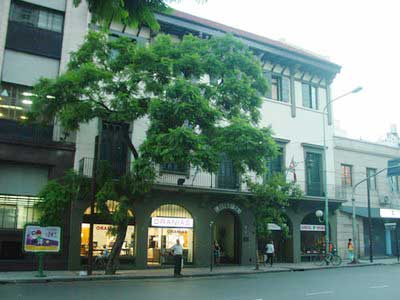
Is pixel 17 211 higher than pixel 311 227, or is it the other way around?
pixel 17 211

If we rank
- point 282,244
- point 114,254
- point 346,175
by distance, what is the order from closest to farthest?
point 114,254 → point 282,244 → point 346,175

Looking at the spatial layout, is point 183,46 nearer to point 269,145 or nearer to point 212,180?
point 269,145

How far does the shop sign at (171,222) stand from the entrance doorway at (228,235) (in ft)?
Result: 9.26

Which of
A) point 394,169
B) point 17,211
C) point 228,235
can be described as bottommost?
point 228,235

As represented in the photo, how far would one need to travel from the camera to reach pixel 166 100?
1912cm

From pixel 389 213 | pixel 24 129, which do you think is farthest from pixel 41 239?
pixel 389 213

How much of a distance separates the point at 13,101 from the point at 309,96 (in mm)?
20351

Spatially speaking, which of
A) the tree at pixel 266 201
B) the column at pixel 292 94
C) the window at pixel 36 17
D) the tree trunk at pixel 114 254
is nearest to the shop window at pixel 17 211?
the tree trunk at pixel 114 254

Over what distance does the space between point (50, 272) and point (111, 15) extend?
17.7 meters

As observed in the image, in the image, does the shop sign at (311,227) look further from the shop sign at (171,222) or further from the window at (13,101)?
the window at (13,101)

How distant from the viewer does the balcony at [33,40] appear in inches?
877

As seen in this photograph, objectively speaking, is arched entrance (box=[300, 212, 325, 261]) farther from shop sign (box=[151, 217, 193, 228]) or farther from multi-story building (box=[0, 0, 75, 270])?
multi-story building (box=[0, 0, 75, 270])

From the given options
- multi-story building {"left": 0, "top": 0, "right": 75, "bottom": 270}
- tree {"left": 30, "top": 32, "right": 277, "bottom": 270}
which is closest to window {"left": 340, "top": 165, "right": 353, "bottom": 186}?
tree {"left": 30, "top": 32, "right": 277, "bottom": 270}

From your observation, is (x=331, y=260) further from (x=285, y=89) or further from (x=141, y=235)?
(x=141, y=235)
